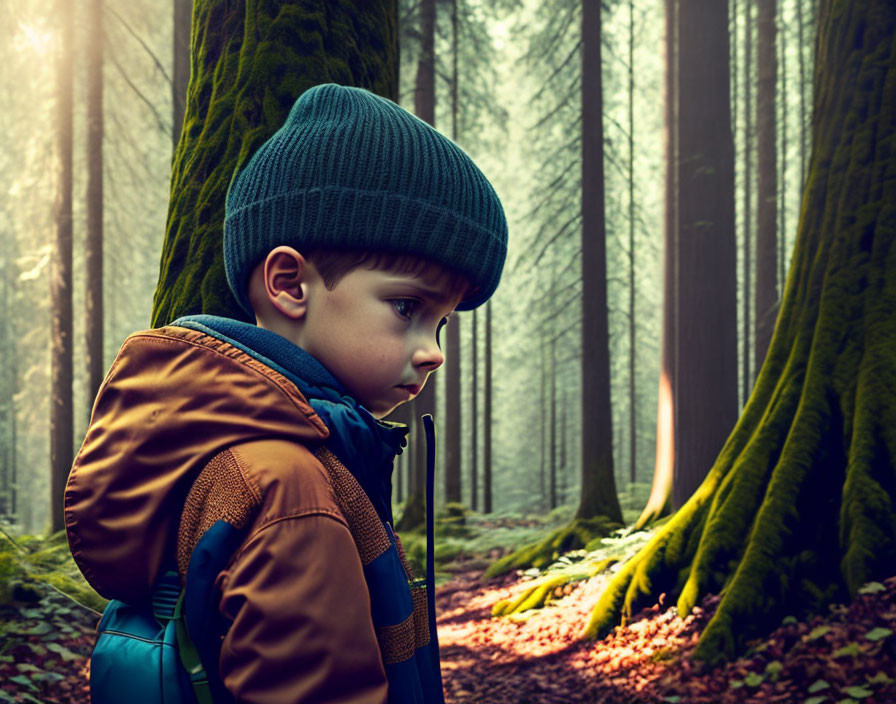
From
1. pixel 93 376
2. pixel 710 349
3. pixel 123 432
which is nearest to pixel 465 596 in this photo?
pixel 710 349

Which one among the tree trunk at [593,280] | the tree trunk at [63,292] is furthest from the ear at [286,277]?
the tree trunk at [63,292]

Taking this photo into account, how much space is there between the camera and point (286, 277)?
1.61 meters

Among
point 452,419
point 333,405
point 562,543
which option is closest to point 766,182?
point 452,419

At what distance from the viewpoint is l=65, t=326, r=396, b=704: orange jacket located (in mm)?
1134

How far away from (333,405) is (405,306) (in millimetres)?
295

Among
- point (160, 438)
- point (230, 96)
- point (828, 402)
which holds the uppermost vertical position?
point (230, 96)

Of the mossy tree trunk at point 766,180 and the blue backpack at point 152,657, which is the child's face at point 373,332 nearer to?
the blue backpack at point 152,657

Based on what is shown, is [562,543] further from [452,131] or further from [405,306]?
[452,131]

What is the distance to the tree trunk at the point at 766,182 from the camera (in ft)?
44.4

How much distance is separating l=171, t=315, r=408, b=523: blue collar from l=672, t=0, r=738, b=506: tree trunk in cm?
797

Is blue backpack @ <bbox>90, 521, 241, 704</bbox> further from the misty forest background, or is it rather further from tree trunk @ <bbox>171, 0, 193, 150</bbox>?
tree trunk @ <bbox>171, 0, 193, 150</bbox>

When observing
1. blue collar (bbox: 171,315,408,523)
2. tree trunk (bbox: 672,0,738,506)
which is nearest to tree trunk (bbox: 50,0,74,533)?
tree trunk (bbox: 672,0,738,506)

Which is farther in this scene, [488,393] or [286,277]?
[488,393]

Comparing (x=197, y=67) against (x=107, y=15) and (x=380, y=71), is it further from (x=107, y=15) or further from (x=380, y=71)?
(x=107, y=15)
